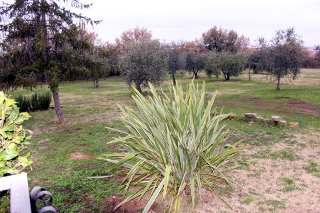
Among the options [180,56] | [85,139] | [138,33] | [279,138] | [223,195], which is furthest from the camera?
[138,33]

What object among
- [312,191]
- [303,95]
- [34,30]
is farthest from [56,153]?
[303,95]

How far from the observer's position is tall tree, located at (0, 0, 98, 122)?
30.7ft

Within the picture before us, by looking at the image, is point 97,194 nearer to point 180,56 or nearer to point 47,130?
point 47,130

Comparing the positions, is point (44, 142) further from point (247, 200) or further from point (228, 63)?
point (228, 63)

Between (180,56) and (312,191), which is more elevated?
(180,56)

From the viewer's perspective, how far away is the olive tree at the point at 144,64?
17891 millimetres

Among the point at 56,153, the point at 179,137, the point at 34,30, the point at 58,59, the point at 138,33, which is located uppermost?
the point at 138,33

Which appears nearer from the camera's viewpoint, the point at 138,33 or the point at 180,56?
the point at 180,56

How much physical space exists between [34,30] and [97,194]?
24.4ft

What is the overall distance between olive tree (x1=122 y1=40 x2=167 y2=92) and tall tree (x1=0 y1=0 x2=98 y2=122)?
25.6 feet

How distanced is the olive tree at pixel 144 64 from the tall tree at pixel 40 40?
7.82m

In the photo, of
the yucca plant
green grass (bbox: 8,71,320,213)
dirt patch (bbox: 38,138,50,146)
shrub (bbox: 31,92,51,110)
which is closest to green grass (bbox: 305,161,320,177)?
green grass (bbox: 8,71,320,213)

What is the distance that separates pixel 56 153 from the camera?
7195 millimetres

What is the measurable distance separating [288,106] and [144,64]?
9.10 meters
